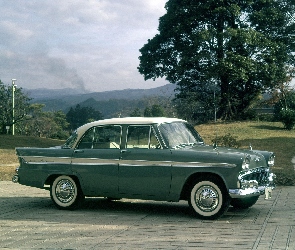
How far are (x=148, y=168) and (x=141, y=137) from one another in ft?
1.96

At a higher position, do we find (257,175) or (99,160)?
(99,160)

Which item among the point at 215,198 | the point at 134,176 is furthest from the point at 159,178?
the point at 215,198

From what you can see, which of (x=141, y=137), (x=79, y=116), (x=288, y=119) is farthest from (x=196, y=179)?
(x=79, y=116)

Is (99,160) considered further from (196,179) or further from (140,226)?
(196,179)

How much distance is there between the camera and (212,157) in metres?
8.27

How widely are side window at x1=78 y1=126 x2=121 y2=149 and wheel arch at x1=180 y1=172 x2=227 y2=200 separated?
144cm

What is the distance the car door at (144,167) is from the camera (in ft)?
28.1

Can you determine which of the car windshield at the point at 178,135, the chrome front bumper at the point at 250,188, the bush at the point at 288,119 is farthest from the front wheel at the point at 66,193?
the bush at the point at 288,119

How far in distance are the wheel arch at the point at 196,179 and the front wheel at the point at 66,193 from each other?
2036 mm

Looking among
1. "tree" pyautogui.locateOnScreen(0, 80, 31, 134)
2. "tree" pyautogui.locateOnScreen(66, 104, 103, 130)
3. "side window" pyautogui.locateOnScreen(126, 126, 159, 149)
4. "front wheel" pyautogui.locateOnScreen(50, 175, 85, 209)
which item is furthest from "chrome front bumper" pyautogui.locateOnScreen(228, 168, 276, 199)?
"tree" pyautogui.locateOnScreen(66, 104, 103, 130)

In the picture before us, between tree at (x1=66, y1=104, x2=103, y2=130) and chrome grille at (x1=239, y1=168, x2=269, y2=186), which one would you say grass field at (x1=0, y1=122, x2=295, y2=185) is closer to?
chrome grille at (x1=239, y1=168, x2=269, y2=186)

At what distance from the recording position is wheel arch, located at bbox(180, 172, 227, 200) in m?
8.31

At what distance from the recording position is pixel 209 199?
830 centimetres

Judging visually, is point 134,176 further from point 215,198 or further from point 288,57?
point 288,57
